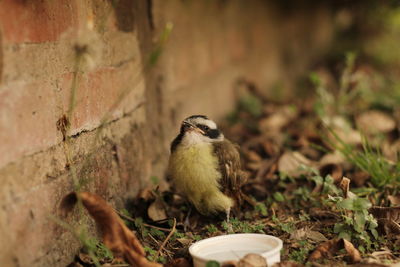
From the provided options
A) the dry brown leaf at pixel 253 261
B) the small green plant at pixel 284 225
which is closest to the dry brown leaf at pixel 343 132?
the small green plant at pixel 284 225

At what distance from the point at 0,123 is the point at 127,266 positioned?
104cm

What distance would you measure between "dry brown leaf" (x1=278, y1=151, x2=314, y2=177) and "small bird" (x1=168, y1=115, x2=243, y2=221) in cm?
71

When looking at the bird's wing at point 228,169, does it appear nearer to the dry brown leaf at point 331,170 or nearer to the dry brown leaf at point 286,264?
the dry brown leaf at point 331,170

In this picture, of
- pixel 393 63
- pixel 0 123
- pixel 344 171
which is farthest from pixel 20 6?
pixel 393 63

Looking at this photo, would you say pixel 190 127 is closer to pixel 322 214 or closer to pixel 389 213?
pixel 322 214

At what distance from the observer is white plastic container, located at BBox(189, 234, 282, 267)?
3.03 meters

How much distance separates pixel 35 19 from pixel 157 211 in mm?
1663

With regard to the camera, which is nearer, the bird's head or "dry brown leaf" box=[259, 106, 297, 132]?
the bird's head

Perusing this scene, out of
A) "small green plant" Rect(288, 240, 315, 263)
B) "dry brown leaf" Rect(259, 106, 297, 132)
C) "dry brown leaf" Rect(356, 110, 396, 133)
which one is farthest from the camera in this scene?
"dry brown leaf" Rect(259, 106, 297, 132)

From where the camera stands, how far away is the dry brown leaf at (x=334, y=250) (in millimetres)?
3105

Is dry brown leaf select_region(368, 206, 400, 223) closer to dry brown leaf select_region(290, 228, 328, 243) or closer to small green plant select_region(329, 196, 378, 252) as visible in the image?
small green plant select_region(329, 196, 378, 252)

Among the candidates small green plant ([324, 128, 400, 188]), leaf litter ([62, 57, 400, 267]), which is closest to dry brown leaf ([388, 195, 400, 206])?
leaf litter ([62, 57, 400, 267])

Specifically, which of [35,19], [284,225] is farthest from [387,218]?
[35,19]

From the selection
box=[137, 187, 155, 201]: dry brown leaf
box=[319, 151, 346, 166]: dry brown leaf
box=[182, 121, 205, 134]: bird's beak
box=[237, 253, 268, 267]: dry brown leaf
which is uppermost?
box=[182, 121, 205, 134]: bird's beak
